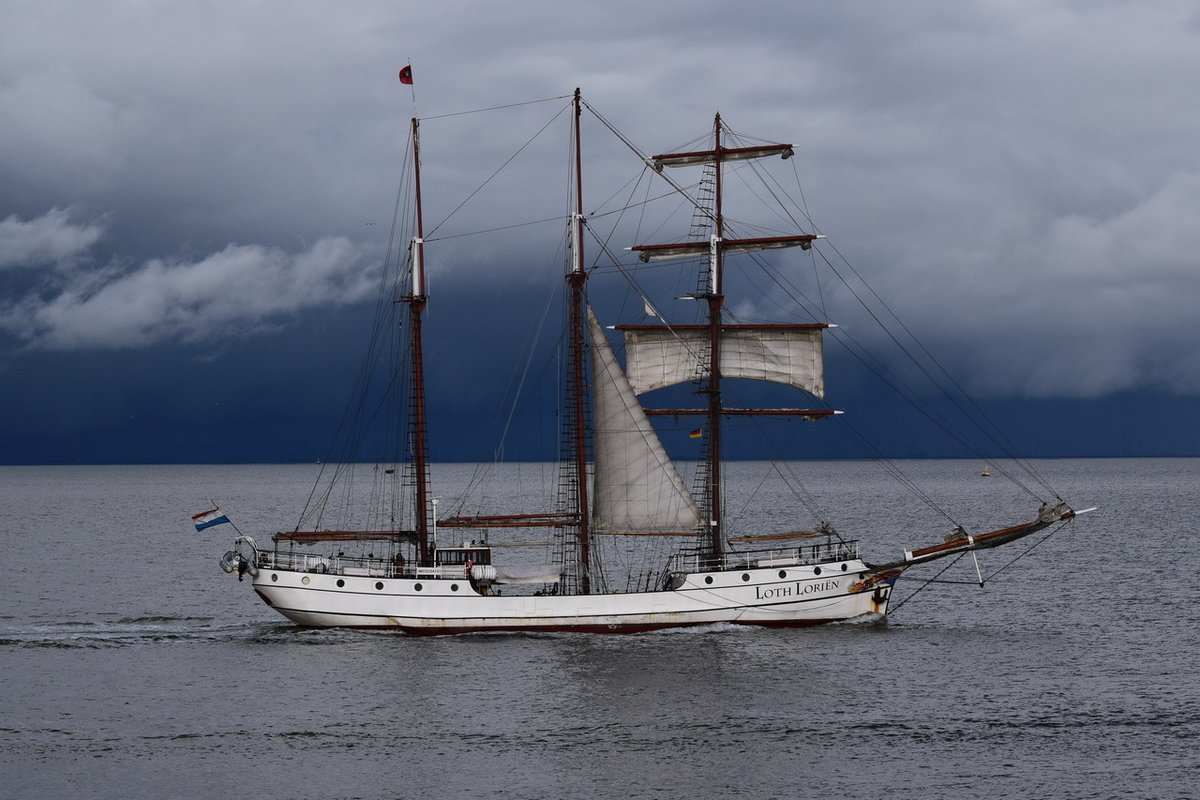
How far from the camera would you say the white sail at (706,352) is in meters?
60.3

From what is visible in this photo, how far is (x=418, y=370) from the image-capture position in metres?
58.8

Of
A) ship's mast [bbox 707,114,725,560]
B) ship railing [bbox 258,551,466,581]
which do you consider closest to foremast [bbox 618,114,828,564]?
ship's mast [bbox 707,114,725,560]

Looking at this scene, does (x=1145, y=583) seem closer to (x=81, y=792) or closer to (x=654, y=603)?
(x=654, y=603)

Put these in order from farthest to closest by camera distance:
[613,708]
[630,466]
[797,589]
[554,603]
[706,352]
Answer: [706,352] < [630,466] < [797,589] < [554,603] < [613,708]

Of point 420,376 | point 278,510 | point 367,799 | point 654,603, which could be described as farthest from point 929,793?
point 278,510

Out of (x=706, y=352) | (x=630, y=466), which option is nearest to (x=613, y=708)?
(x=630, y=466)

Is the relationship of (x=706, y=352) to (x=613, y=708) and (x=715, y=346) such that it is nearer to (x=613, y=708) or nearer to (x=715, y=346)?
(x=715, y=346)

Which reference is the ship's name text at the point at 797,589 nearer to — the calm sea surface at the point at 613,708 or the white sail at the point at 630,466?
the calm sea surface at the point at 613,708

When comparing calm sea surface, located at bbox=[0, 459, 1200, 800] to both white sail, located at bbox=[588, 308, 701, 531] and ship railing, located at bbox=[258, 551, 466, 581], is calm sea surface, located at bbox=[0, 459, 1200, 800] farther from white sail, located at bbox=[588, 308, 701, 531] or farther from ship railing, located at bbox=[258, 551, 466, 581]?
white sail, located at bbox=[588, 308, 701, 531]

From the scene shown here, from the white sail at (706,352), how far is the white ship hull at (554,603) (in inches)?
366

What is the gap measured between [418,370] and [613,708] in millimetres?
20596

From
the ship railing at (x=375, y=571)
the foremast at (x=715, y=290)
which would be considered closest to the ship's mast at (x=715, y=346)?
the foremast at (x=715, y=290)

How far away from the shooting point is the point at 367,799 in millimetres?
34250

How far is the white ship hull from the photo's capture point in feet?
182
